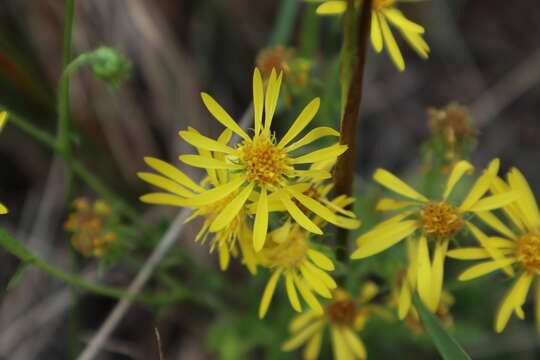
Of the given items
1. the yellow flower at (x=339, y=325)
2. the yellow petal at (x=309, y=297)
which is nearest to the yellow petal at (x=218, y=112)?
the yellow petal at (x=309, y=297)

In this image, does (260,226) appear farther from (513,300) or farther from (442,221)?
(513,300)

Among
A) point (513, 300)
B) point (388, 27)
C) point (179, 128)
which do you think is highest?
point (179, 128)

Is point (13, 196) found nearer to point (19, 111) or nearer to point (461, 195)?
point (19, 111)

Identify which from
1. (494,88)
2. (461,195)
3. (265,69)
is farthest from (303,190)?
(494,88)

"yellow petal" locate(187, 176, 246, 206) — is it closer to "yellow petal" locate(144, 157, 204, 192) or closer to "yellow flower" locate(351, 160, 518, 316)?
"yellow petal" locate(144, 157, 204, 192)

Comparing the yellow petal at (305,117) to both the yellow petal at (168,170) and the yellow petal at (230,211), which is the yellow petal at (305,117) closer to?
the yellow petal at (230,211)

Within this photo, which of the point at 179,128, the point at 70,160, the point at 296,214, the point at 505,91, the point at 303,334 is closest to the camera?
the point at 296,214

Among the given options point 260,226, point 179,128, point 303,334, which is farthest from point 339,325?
point 179,128
